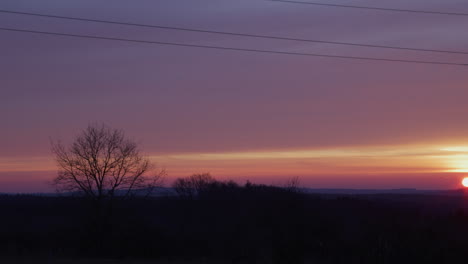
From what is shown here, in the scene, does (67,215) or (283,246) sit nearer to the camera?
(283,246)

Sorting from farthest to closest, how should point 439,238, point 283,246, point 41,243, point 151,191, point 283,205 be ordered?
point 151,191, point 283,205, point 41,243, point 439,238, point 283,246

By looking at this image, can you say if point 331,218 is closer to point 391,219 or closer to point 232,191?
point 391,219

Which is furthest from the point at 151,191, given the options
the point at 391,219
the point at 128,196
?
the point at 391,219

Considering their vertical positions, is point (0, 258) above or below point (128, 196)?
below

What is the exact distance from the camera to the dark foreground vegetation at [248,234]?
40.6m

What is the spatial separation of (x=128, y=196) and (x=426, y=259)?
25.4m

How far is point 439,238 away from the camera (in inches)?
1695

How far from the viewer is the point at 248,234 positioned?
53.7 meters

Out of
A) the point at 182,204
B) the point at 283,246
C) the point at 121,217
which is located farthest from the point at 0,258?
the point at 182,204

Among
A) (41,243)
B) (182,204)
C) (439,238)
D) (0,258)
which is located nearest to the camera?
(0,258)

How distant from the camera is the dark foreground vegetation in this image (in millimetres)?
40594

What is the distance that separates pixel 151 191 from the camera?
191 feet

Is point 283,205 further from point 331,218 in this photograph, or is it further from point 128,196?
point 128,196

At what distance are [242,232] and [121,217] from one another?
9788mm
